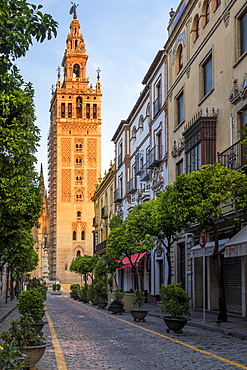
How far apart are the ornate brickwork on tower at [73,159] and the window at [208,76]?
274 feet

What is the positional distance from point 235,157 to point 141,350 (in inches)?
408

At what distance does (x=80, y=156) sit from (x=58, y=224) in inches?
546

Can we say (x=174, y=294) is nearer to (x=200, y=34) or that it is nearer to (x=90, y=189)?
(x=200, y=34)

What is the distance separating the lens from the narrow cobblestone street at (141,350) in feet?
34.5

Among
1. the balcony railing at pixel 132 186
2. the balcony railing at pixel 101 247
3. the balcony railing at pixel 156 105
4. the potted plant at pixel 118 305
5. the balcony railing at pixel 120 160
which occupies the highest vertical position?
the balcony railing at pixel 156 105

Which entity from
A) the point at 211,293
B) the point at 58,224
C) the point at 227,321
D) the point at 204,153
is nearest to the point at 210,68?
the point at 204,153

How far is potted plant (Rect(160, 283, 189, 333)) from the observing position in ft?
52.3

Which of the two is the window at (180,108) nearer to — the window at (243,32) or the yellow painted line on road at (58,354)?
the window at (243,32)

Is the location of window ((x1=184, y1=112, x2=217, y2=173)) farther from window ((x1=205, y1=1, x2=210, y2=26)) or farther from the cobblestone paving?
the cobblestone paving

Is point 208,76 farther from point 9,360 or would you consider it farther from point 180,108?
point 9,360

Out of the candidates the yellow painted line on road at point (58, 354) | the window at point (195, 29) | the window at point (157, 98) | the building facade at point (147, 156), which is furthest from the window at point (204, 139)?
the window at point (157, 98)

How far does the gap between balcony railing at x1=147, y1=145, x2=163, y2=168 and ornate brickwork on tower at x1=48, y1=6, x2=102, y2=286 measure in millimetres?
70859

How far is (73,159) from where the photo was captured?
371 feet

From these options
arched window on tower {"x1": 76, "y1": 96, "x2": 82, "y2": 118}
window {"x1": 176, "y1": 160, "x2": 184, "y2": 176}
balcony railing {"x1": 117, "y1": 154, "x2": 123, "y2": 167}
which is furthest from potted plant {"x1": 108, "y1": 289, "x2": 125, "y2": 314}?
arched window on tower {"x1": 76, "y1": 96, "x2": 82, "y2": 118}
